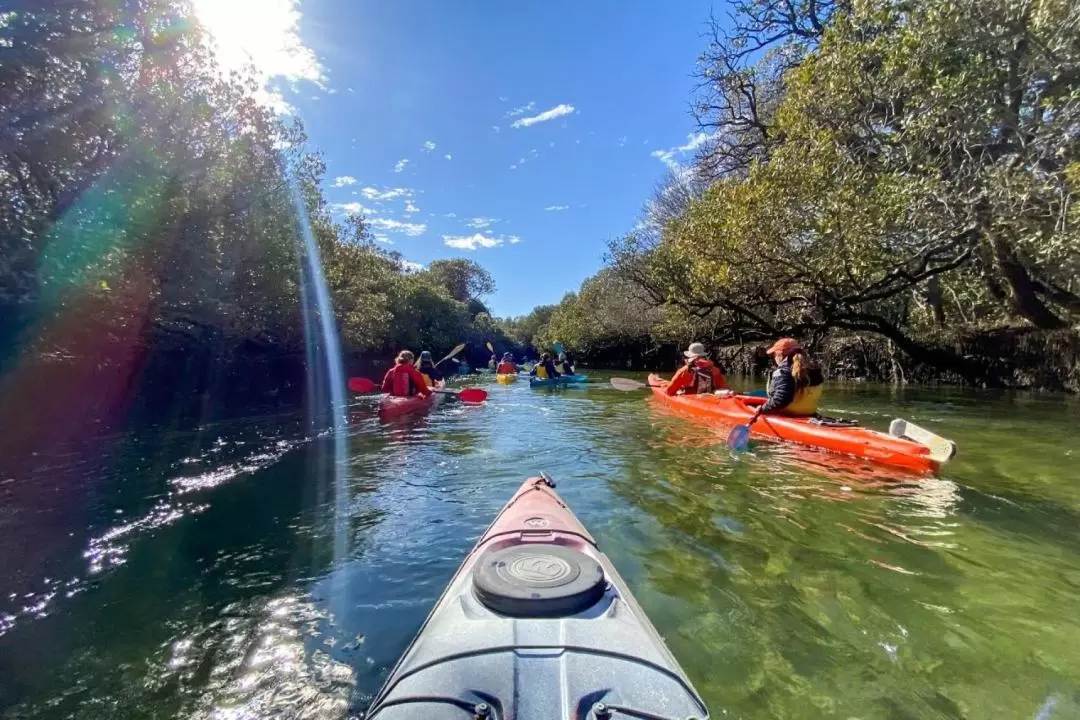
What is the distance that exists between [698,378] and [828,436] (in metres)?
4.83

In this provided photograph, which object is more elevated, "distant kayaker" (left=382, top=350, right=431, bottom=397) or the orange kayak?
"distant kayaker" (left=382, top=350, right=431, bottom=397)

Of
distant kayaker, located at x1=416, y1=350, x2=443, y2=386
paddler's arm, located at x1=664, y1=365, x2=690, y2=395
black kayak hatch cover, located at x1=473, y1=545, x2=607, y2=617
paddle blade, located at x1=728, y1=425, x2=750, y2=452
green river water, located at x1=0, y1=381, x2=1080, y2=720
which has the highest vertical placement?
distant kayaker, located at x1=416, y1=350, x2=443, y2=386

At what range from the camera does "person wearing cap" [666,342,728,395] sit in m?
11.3

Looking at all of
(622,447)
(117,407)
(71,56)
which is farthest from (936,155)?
(117,407)

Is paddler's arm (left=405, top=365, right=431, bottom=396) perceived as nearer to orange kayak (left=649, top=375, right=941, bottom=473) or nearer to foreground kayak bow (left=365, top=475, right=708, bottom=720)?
orange kayak (left=649, top=375, right=941, bottom=473)

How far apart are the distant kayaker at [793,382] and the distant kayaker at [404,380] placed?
23.6 feet

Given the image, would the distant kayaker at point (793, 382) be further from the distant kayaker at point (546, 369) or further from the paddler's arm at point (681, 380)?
the distant kayaker at point (546, 369)

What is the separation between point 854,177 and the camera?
8930 millimetres

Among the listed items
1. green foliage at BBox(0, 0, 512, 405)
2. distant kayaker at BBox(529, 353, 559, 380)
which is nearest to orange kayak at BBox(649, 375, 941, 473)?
distant kayaker at BBox(529, 353, 559, 380)

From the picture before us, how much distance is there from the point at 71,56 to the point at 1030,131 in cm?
1383

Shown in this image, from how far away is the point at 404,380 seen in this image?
11492 mm

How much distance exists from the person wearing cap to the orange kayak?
5.41ft

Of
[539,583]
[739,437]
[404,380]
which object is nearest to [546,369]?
[404,380]

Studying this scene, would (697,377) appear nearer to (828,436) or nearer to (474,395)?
(828,436)
